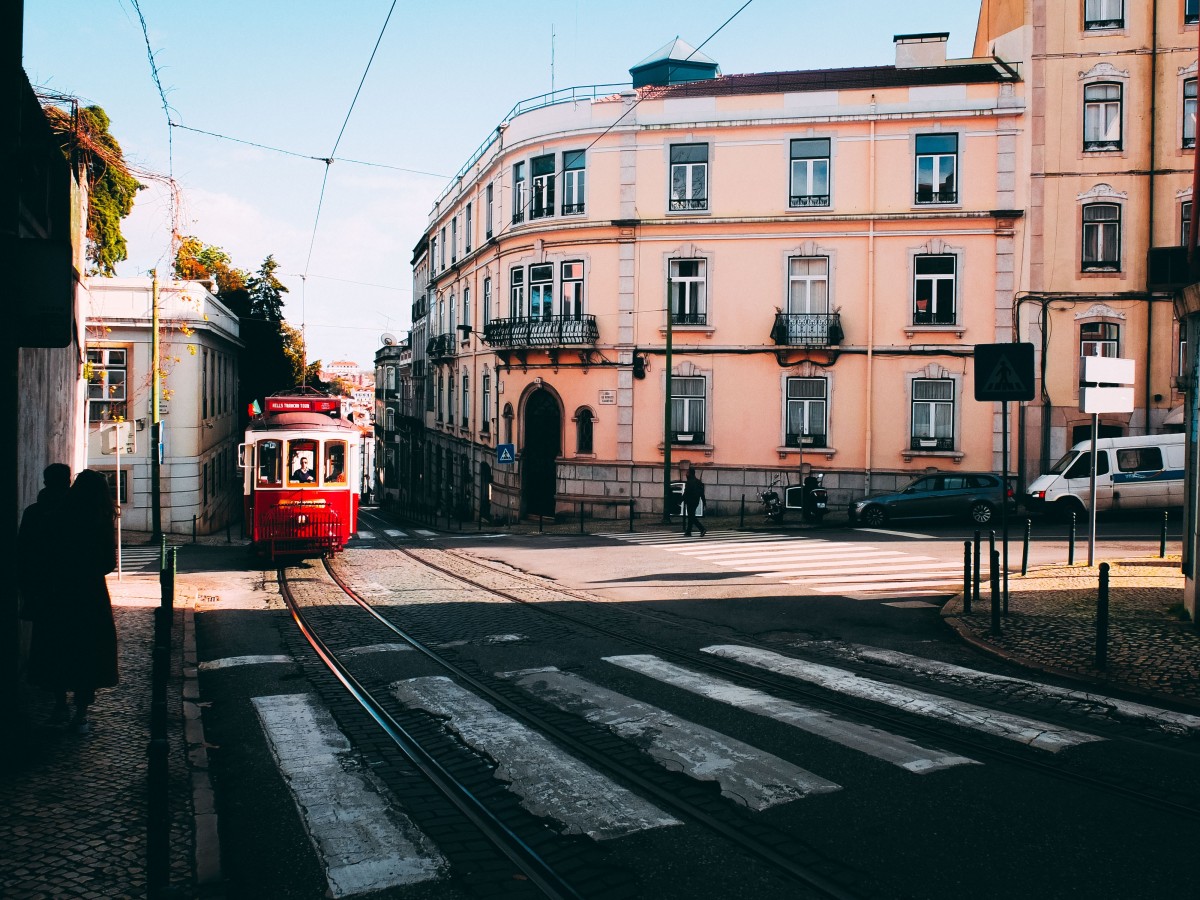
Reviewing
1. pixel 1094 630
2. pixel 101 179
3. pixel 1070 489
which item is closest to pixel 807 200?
pixel 1070 489

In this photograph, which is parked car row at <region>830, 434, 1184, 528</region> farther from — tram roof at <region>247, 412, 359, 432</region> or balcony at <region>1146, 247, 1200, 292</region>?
tram roof at <region>247, 412, 359, 432</region>

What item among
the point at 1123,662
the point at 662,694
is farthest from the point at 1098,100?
the point at 662,694

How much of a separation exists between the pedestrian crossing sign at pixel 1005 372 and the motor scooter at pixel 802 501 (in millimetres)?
14599

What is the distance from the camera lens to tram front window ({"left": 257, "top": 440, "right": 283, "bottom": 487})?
18609 mm

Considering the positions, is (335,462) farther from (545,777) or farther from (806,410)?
(806,410)

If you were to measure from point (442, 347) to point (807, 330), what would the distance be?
804 inches

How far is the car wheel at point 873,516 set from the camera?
85.0 feet

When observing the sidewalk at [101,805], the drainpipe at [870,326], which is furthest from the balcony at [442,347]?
the sidewalk at [101,805]

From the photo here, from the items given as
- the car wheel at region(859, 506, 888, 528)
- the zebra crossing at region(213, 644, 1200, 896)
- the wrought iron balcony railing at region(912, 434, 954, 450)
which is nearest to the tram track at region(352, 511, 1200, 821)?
the zebra crossing at region(213, 644, 1200, 896)

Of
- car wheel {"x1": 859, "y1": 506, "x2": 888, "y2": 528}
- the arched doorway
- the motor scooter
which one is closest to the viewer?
car wheel {"x1": 859, "y1": 506, "x2": 888, "y2": 528}

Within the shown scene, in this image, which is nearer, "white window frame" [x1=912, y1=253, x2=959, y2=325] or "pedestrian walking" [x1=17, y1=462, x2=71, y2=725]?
"pedestrian walking" [x1=17, y1=462, x2=71, y2=725]

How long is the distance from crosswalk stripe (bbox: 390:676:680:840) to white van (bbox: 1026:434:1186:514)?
19.3 meters

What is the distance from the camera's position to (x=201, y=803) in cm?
604

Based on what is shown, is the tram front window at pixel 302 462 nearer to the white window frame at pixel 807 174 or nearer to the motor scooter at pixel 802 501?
the motor scooter at pixel 802 501
